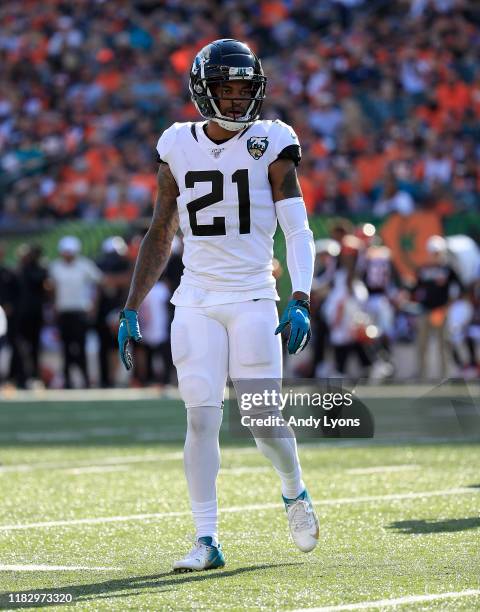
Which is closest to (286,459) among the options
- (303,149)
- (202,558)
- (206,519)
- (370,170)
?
(206,519)

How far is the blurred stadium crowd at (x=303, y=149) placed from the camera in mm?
16969

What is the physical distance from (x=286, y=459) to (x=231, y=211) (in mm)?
921

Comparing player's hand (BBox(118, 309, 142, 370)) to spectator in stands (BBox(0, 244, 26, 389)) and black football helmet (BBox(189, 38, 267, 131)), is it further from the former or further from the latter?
spectator in stands (BBox(0, 244, 26, 389))

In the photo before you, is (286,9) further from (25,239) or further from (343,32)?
(25,239)

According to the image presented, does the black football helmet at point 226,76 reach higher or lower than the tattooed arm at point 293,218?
higher

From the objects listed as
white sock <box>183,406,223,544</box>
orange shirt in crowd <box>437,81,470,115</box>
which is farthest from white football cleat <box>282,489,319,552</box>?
orange shirt in crowd <box>437,81,470,115</box>

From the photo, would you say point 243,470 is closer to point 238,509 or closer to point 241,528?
point 238,509

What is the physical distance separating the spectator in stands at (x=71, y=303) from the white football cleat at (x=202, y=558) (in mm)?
12106

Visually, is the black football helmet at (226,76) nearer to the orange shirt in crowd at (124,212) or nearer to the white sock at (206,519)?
the white sock at (206,519)

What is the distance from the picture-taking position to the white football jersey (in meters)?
5.49

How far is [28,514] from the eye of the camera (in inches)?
267

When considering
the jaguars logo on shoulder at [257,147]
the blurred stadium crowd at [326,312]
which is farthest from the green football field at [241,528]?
the blurred stadium crowd at [326,312]

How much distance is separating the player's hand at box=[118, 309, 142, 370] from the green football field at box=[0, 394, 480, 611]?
2.40 ft

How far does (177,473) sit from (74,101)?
52.5 ft
